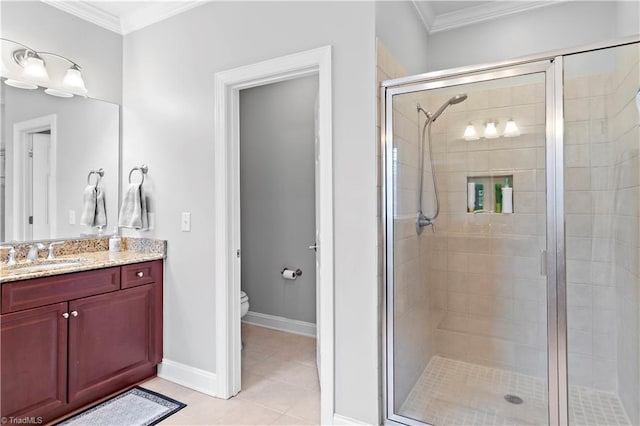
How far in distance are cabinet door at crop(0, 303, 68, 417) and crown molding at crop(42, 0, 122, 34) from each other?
2.02m

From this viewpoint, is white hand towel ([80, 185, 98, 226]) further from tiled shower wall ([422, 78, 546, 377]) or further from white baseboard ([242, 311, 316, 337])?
tiled shower wall ([422, 78, 546, 377])

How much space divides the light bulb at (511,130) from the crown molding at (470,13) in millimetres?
1159

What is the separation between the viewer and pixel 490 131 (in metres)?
2.11

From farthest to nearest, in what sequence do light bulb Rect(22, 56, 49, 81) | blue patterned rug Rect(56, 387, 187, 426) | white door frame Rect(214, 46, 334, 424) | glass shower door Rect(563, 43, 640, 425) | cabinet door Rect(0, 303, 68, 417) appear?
light bulb Rect(22, 56, 49, 81)
white door frame Rect(214, 46, 334, 424)
blue patterned rug Rect(56, 387, 187, 426)
cabinet door Rect(0, 303, 68, 417)
glass shower door Rect(563, 43, 640, 425)

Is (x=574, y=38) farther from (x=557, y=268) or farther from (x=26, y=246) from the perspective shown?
→ (x=26, y=246)

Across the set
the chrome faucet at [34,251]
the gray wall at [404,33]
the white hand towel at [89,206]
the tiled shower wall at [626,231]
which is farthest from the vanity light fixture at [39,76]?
the tiled shower wall at [626,231]

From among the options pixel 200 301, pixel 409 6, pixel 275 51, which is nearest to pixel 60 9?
pixel 275 51

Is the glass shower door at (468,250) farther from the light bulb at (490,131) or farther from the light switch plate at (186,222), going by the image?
the light switch plate at (186,222)

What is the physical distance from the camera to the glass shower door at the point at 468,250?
6.15ft

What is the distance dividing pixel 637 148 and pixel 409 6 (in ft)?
5.23

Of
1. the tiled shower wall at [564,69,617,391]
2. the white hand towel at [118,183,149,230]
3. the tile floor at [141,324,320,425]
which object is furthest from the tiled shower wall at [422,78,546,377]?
the white hand towel at [118,183,149,230]

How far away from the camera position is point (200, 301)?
2439mm

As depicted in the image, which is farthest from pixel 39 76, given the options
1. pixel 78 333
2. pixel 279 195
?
pixel 279 195

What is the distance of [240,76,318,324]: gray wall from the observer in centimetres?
340
